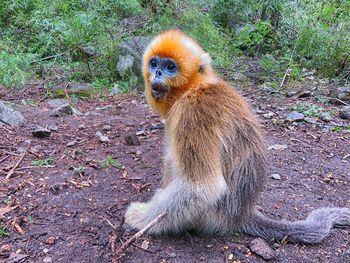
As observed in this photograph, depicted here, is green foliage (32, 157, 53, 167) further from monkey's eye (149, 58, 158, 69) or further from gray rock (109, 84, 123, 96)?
gray rock (109, 84, 123, 96)

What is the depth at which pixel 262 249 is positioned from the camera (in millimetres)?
2957

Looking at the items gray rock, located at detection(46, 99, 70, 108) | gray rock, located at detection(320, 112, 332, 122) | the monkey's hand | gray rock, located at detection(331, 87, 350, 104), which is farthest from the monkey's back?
gray rock, located at detection(331, 87, 350, 104)

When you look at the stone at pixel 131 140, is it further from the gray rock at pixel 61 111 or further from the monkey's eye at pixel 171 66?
the monkey's eye at pixel 171 66

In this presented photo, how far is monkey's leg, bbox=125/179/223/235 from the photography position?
9.46 feet

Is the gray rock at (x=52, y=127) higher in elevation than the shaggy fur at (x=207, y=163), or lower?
lower

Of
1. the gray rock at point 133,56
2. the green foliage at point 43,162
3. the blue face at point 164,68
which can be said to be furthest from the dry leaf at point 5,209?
the gray rock at point 133,56

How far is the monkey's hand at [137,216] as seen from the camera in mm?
3053

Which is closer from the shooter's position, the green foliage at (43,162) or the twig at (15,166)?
the twig at (15,166)

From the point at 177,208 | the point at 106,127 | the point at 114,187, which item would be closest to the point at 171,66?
the point at 177,208

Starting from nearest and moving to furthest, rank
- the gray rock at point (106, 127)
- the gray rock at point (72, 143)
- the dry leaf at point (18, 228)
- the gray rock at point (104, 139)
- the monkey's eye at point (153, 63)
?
the dry leaf at point (18, 228)
the monkey's eye at point (153, 63)
the gray rock at point (72, 143)
the gray rock at point (104, 139)
the gray rock at point (106, 127)

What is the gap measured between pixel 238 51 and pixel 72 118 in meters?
5.30

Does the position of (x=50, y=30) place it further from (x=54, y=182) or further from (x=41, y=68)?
(x=54, y=182)

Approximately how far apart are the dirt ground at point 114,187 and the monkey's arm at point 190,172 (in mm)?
221

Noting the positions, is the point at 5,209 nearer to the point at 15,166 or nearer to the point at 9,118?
the point at 15,166
